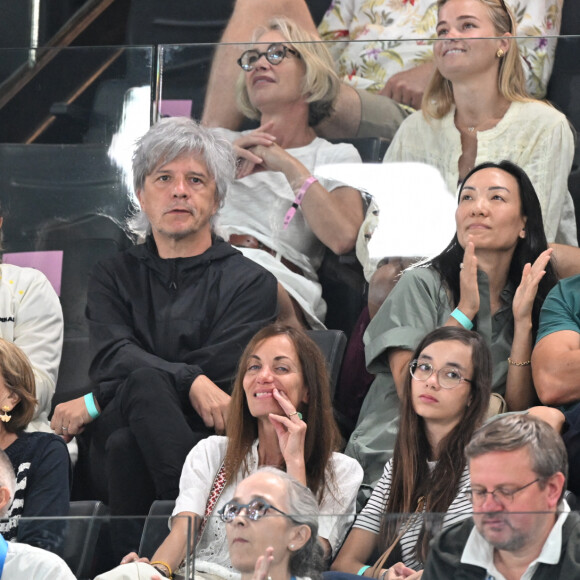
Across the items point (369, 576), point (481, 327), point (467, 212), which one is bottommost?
point (369, 576)

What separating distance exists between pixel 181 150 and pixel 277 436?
3.07 feet

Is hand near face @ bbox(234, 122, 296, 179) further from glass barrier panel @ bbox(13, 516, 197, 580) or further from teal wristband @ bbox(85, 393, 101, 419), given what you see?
glass barrier panel @ bbox(13, 516, 197, 580)

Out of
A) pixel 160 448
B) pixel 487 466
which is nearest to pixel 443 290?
pixel 160 448

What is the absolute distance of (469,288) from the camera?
3.49m

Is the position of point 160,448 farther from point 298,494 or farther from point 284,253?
point 284,253

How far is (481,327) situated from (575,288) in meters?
0.25

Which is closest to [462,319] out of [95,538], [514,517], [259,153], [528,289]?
[528,289]

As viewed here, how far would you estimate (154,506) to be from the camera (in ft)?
10.3

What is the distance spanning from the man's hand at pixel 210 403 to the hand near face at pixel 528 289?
734mm

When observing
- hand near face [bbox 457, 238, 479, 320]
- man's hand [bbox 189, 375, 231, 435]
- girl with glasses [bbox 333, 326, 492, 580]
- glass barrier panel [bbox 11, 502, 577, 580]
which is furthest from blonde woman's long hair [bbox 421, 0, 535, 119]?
glass barrier panel [bbox 11, 502, 577, 580]

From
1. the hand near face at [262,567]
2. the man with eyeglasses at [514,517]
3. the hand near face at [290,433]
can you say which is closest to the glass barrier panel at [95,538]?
the hand near face at [262,567]

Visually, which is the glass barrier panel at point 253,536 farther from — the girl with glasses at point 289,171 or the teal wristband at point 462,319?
the girl with glasses at point 289,171

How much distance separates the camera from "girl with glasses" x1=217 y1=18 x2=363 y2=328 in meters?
3.88

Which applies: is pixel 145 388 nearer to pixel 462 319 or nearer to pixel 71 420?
pixel 71 420
